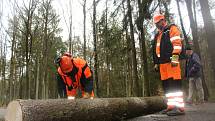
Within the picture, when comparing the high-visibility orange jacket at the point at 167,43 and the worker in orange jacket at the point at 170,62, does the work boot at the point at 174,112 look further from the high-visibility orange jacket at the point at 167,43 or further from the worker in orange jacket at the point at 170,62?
the high-visibility orange jacket at the point at 167,43

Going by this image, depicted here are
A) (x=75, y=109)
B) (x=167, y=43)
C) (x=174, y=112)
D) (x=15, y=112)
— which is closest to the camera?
(x=15, y=112)

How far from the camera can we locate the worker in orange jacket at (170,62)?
223 inches

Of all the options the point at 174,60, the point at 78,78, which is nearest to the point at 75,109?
the point at 78,78

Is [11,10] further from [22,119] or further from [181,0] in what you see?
[22,119]

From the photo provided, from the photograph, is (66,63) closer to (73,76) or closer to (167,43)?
(73,76)

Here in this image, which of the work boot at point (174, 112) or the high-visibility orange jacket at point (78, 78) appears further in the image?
the high-visibility orange jacket at point (78, 78)

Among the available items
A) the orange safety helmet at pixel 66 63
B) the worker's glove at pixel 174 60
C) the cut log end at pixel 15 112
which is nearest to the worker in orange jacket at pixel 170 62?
the worker's glove at pixel 174 60

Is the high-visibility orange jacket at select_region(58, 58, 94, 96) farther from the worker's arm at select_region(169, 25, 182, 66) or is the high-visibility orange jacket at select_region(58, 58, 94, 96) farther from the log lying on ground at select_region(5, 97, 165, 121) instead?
the worker's arm at select_region(169, 25, 182, 66)

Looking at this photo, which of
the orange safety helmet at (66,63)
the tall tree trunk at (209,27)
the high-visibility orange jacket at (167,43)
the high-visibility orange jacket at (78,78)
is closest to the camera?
the high-visibility orange jacket at (167,43)

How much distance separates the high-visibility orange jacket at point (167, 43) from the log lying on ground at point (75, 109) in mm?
1193

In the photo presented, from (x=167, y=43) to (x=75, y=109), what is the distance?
249cm

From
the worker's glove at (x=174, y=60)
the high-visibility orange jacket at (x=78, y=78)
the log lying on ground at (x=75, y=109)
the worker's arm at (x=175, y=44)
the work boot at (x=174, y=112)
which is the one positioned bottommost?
the work boot at (x=174, y=112)

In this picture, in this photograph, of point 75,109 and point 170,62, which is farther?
point 170,62

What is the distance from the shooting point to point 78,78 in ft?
21.9
